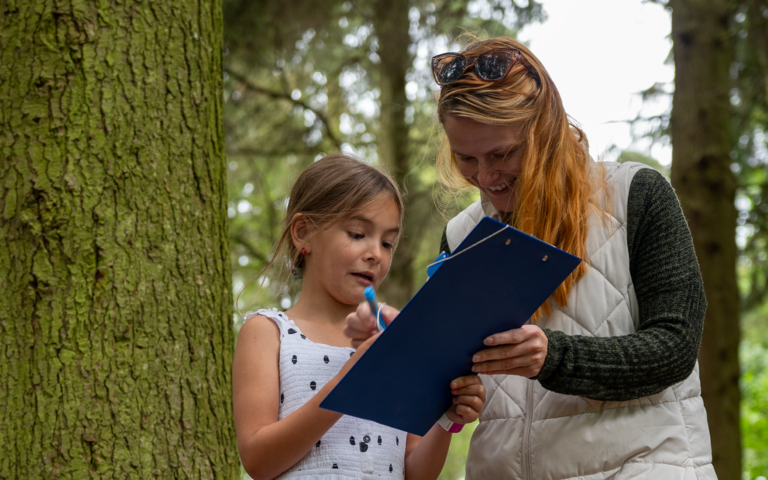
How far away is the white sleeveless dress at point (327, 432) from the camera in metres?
1.81

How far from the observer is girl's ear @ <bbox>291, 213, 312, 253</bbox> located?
82.7 inches

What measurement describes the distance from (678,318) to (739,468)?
3.34 metres

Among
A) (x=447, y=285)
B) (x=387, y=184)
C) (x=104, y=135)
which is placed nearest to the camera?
(x=447, y=285)

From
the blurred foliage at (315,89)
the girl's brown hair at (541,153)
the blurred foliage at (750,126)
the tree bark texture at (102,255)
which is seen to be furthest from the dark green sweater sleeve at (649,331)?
the blurred foliage at (315,89)

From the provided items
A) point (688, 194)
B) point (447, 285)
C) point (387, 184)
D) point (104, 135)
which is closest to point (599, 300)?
point (447, 285)

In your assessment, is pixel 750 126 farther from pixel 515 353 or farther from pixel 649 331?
pixel 515 353

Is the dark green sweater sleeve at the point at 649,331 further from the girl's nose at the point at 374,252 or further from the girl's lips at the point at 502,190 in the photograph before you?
the girl's nose at the point at 374,252

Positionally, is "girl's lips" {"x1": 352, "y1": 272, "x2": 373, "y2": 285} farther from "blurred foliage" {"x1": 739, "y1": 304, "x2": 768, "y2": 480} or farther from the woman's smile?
"blurred foliage" {"x1": 739, "y1": 304, "x2": 768, "y2": 480}

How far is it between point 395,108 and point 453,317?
5.77 m

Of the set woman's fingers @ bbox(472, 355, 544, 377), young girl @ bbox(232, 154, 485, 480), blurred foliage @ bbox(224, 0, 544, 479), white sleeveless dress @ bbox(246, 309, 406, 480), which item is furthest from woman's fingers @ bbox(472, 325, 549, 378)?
blurred foliage @ bbox(224, 0, 544, 479)

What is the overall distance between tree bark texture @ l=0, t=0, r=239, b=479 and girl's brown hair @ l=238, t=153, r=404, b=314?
1.11 feet

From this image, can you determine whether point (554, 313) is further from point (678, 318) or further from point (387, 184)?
point (387, 184)

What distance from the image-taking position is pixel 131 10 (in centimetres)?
190

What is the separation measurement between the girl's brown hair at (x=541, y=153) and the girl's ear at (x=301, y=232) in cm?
58
